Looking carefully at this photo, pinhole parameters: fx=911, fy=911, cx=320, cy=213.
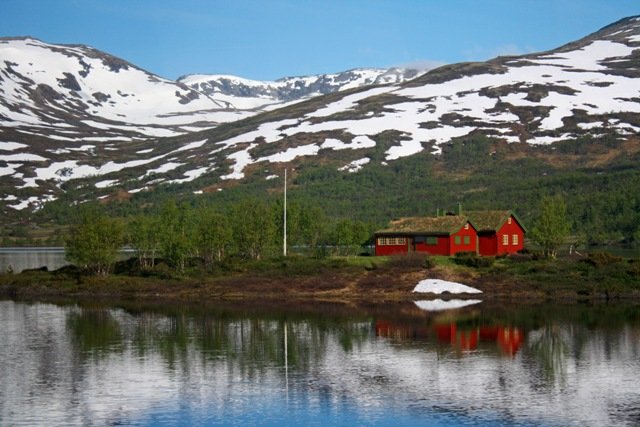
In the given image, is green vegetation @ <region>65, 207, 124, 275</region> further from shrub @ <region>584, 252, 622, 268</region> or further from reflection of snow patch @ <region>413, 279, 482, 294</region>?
shrub @ <region>584, 252, 622, 268</region>

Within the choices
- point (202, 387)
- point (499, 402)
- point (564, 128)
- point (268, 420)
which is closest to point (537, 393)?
point (499, 402)

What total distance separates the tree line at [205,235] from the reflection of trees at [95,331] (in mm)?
18202

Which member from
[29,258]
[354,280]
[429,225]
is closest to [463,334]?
[354,280]

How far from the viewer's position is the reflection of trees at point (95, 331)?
4934cm

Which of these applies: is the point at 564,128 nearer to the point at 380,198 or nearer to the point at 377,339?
the point at 380,198

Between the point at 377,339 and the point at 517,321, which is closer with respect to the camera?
the point at 377,339

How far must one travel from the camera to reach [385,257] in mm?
86438

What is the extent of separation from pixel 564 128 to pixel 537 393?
6392 inches

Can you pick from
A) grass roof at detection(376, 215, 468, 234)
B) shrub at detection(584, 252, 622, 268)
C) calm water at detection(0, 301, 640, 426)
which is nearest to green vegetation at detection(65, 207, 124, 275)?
calm water at detection(0, 301, 640, 426)

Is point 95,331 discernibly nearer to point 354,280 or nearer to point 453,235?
point 354,280

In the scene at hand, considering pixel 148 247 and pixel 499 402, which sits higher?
pixel 148 247

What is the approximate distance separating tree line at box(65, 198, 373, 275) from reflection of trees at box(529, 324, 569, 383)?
4045 centimetres

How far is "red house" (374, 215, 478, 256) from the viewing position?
86250 mm

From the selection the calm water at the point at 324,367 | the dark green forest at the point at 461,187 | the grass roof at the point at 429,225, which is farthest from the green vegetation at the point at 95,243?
the dark green forest at the point at 461,187
